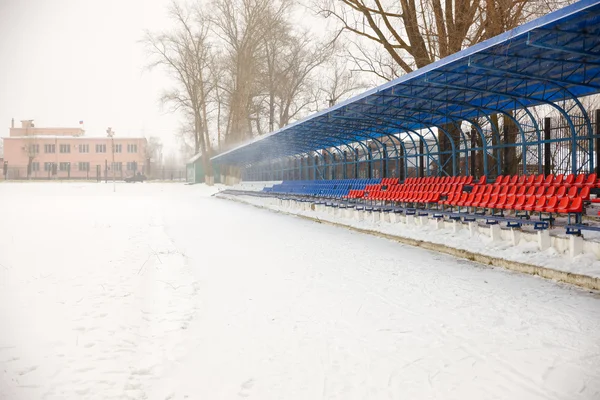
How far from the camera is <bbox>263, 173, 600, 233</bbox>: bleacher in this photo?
9.30 metres

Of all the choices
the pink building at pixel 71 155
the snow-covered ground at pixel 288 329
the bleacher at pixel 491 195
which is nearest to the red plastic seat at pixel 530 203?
the bleacher at pixel 491 195

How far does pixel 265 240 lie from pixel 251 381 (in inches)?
335

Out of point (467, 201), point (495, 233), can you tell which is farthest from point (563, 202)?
point (467, 201)

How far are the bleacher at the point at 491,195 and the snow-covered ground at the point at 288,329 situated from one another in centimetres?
219

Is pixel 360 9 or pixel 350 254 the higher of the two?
pixel 360 9

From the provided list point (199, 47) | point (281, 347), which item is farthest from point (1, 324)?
point (199, 47)

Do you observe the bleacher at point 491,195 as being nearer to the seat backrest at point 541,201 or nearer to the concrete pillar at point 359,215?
the seat backrest at point 541,201

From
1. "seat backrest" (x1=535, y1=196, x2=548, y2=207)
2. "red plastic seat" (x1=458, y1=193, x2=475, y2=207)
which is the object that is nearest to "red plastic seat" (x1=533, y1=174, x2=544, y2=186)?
"seat backrest" (x1=535, y1=196, x2=548, y2=207)

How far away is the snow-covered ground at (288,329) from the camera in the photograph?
378cm

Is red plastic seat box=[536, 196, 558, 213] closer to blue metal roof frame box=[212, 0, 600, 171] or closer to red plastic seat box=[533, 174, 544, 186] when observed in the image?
red plastic seat box=[533, 174, 544, 186]

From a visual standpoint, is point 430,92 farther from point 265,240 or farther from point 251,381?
point 251,381

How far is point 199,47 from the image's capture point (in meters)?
45.6

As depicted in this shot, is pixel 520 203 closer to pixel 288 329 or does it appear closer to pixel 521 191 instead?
pixel 521 191

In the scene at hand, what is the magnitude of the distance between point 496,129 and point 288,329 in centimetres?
1142
